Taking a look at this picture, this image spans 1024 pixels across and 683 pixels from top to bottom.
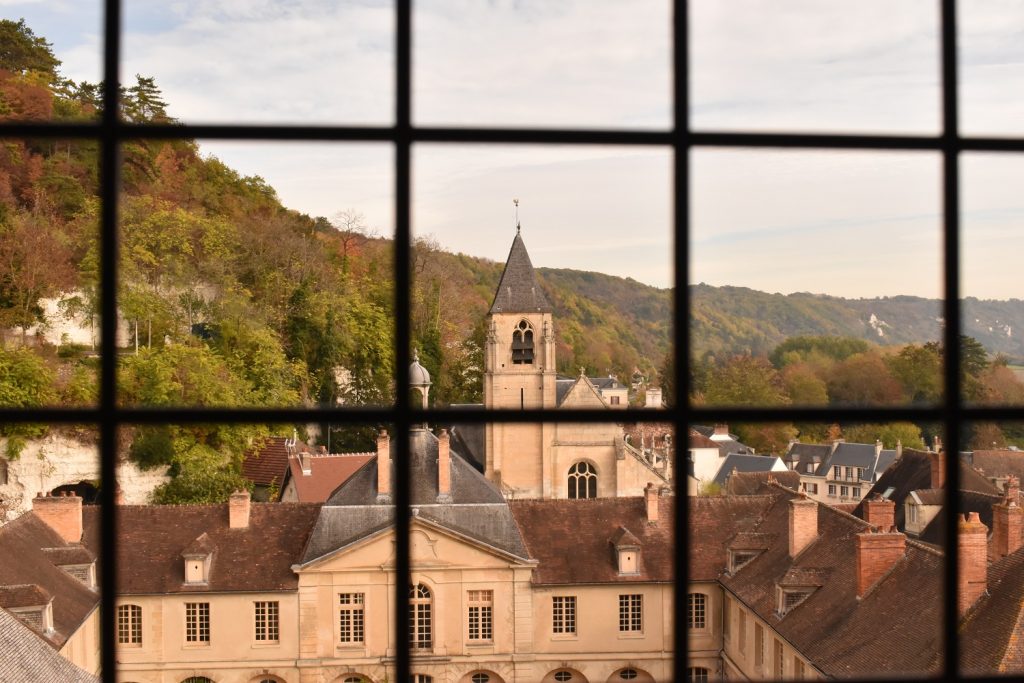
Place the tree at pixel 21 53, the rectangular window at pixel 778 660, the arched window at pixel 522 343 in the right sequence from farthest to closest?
the tree at pixel 21 53
the arched window at pixel 522 343
the rectangular window at pixel 778 660

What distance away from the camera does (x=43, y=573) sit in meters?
15.8

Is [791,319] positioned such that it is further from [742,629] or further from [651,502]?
[742,629]

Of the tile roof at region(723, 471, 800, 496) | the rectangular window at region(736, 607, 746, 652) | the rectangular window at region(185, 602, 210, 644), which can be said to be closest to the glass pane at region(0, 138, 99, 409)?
the rectangular window at region(185, 602, 210, 644)

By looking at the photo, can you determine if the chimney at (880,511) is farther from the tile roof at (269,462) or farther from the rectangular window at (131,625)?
the tile roof at (269,462)

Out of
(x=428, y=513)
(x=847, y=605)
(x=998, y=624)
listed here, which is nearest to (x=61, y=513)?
(x=428, y=513)

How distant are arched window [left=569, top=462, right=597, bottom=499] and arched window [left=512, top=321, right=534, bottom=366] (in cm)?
364

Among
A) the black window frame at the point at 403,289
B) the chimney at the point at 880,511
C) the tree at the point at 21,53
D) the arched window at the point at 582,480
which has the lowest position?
the arched window at the point at 582,480

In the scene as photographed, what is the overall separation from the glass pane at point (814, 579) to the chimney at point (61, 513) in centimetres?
1073

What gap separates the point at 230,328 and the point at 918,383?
17.8 meters

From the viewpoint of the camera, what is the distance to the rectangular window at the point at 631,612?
64.2 ft

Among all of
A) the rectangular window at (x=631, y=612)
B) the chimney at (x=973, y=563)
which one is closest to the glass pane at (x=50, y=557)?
the rectangular window at (x=631, y=612)

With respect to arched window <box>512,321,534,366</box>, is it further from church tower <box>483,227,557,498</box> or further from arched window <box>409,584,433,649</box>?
arched window <box>409,584,433,649</box>

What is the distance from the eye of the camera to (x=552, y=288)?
4041 centimetres

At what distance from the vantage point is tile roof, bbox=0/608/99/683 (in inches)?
427
